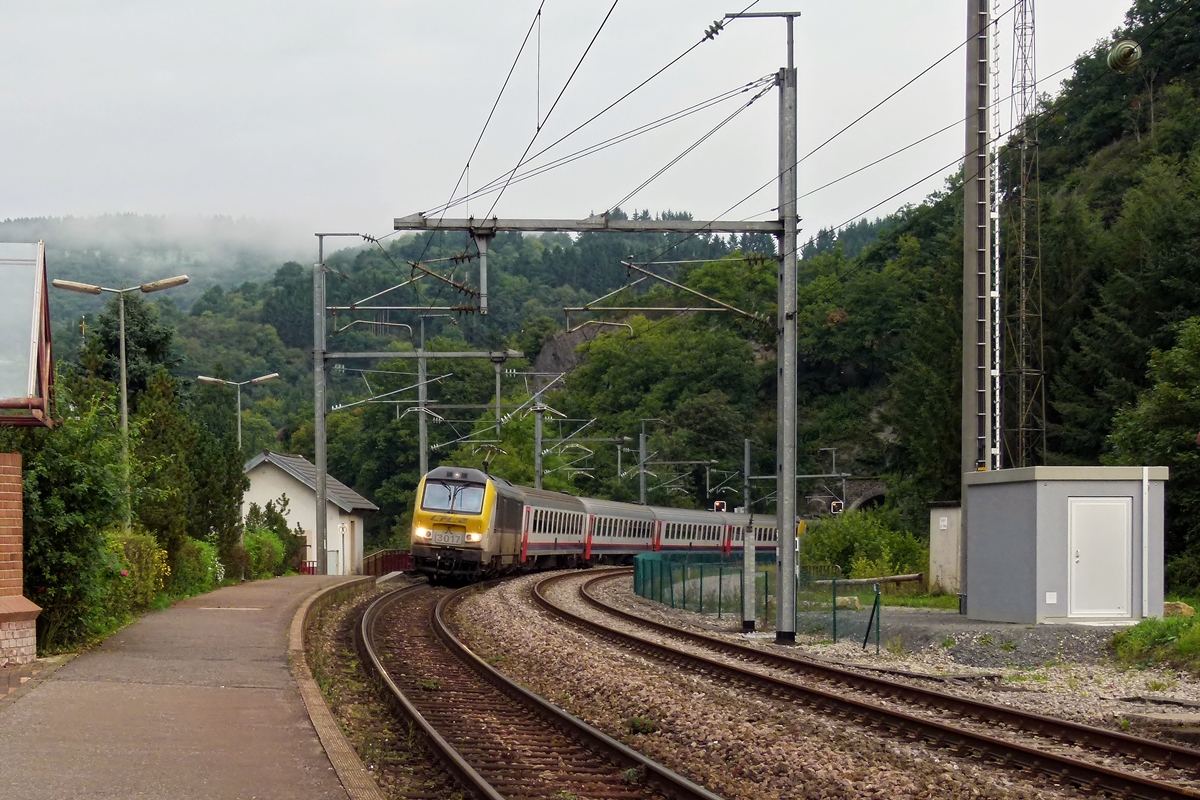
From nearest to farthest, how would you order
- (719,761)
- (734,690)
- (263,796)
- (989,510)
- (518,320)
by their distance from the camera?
(263,796)
(719,761)
(734,690)
(989,510)
(518,320)

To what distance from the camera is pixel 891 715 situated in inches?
452

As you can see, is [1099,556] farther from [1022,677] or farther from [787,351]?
[787,351]

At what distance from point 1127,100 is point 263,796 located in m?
66.2

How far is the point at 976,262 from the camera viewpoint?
67.0 ft

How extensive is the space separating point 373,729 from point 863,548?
26858 millimetres

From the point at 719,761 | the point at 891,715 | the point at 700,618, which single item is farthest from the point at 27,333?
the point at 700,618

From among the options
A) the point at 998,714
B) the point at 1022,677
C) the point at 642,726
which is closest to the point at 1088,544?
the point at 1022,677

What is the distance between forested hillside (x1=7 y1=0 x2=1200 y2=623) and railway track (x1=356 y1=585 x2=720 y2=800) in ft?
24.6

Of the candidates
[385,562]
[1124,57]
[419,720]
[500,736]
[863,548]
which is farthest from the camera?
[385,562]

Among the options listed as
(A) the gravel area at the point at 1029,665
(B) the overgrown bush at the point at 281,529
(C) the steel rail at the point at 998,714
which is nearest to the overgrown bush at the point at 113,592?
(C) the steel rail at the point at 998,714

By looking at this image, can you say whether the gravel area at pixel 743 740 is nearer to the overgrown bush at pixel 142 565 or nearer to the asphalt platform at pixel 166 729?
the asphalt platform at pixel 166 729

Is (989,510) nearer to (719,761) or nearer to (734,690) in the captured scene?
(734,690)

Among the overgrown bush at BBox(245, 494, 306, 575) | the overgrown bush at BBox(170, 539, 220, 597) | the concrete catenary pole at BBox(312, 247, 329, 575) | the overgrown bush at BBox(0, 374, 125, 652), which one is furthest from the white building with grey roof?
the overgrown bush at BBox(0, 374, 125, 652)

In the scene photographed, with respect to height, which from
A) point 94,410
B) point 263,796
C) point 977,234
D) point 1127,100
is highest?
point 1127,100
